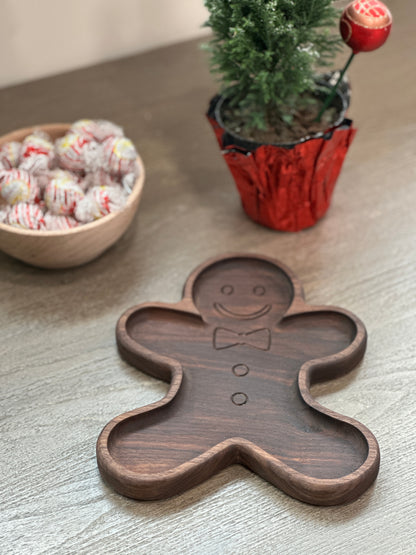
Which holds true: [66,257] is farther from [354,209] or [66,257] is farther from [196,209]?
[354,209]

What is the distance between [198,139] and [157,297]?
13.0 inches

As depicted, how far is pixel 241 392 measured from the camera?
671mm

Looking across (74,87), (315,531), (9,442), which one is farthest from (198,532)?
(74,87)

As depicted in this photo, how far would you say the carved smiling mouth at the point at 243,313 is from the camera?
2.45 ft

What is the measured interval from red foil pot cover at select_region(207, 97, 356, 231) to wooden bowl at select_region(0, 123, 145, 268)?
0.13 metres

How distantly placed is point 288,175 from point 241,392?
0.28 m

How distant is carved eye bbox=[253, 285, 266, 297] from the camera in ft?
2.53

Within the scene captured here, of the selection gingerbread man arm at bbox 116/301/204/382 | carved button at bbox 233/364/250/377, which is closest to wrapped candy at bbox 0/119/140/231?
gingerbread man arm at bbox 116/301/204/382

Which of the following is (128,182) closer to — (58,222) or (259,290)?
(58,222)

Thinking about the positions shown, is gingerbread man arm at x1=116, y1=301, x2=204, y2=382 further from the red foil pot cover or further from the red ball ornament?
the red ball ornament

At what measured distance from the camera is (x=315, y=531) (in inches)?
22.7

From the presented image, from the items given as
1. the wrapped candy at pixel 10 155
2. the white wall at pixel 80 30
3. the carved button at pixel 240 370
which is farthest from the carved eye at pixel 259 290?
the white wall at pixel 80 30

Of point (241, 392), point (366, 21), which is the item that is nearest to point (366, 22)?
point (366, 21)

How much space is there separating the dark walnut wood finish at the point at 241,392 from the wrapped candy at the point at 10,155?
0.25 m
